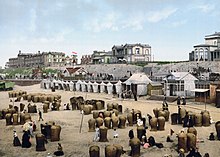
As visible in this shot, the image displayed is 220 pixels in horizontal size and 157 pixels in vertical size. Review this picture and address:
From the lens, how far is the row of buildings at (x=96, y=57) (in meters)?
108

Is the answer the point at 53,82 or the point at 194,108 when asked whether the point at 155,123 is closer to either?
the point at 194,108

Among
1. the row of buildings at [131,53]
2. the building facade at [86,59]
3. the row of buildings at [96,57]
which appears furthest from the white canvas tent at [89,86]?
the building facade at [86,59]

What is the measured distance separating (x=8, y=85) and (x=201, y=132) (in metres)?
64.2

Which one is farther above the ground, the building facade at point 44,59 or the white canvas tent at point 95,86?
the building facade at point 44,59

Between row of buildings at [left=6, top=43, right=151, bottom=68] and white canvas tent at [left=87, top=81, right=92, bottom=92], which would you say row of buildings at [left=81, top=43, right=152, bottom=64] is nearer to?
row of buildings at [left=6, top=43, right=151, bottom=68]

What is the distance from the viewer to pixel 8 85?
80188mm

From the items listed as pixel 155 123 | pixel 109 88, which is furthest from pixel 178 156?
pixel 109 88

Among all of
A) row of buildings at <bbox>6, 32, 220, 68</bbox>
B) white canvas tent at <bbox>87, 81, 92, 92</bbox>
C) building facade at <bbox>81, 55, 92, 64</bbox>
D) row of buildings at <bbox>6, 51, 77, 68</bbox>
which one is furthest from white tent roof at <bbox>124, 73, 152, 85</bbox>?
row of buildings at <bbox>6, 51, 77, 68</bbox>

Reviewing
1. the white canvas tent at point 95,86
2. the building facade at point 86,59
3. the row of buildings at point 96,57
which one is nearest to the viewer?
the white canvas tent at point 95,86

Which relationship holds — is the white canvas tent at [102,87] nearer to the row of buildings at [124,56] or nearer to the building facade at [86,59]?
the row of buildings at [124,56]

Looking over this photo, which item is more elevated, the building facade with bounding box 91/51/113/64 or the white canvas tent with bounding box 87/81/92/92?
the building facade with bounding box 91/51/113/64

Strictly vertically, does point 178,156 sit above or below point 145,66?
below

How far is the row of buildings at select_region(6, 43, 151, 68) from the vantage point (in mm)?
108500

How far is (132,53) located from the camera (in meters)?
108
